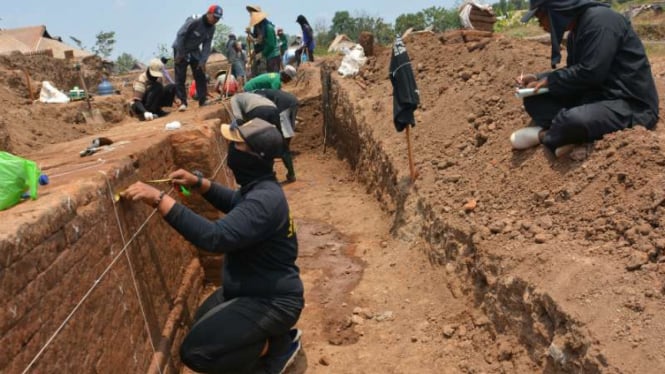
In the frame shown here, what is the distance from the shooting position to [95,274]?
2.66 m

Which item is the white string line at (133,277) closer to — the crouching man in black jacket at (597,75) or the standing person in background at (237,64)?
the crouching man in black jacket at (597,75)

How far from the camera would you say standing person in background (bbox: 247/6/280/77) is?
1019 centimetres

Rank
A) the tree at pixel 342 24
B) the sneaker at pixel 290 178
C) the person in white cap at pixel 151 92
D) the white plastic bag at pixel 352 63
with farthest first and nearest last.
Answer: the tree at pixel 342 24, the white plastic bag at pixel 352 63, the sneaker at pixel 290 178, the person in white cap at pixel 151 92

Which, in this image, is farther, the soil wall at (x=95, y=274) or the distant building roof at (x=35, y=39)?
the distant building roof at (x=35, y=39)

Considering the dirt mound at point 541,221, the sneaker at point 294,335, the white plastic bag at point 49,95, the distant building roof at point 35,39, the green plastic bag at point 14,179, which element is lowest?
the sneaker at point 294,335

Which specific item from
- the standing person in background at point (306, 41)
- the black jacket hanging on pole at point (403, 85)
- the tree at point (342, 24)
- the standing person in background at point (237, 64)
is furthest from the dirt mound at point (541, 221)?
the tree at point (342, 24)

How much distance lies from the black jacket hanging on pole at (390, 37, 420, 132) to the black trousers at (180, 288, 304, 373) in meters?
3.09

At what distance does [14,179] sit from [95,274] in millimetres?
620

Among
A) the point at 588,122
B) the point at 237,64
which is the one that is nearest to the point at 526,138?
the point at 588,122

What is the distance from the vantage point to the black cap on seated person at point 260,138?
10.4 ft

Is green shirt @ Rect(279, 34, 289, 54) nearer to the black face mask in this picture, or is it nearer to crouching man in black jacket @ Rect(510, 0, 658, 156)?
crouching man in black jacket @ Rect(510, 0, 658, 156)

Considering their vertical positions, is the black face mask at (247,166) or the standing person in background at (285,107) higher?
the black face mask at (247,166)

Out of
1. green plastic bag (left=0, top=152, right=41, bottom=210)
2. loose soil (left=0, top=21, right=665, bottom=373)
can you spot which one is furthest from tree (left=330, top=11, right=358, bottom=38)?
green plastic bag (left=0, top=152, right=41, bottom=210)

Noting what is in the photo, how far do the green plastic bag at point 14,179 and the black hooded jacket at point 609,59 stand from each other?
12.6 ft
